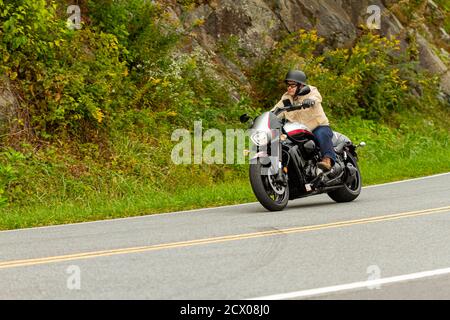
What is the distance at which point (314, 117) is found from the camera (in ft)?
45.8

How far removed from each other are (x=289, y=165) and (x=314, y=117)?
0.93 metres

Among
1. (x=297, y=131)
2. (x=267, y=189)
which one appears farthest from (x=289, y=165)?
(x=267, y=189)

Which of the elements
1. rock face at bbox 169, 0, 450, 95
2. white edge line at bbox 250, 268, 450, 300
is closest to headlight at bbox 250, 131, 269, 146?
white edge line at bbox 250, 268, 450, 300

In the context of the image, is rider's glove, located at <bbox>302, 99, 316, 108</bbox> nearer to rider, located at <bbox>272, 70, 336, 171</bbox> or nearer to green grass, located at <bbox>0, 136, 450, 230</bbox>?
rider, located at <bbox>272, 70, 336, 171</bbox>

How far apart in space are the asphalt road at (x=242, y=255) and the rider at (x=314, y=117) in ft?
2.91

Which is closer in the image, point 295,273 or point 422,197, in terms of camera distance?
point 295,273

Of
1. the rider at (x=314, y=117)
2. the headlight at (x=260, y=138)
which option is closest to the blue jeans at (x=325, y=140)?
the rider at (x=314, y=117)

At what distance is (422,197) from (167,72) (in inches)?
285

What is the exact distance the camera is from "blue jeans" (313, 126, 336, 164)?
13906 mm

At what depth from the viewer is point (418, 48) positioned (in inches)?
1101

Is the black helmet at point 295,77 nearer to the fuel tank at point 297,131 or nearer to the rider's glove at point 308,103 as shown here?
the rider's glove at point 308,103

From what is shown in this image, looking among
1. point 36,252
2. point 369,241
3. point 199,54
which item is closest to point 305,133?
point 369,241

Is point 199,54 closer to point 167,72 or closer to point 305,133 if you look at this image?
point 167,72

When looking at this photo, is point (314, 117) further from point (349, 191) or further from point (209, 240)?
point (209, 240)
